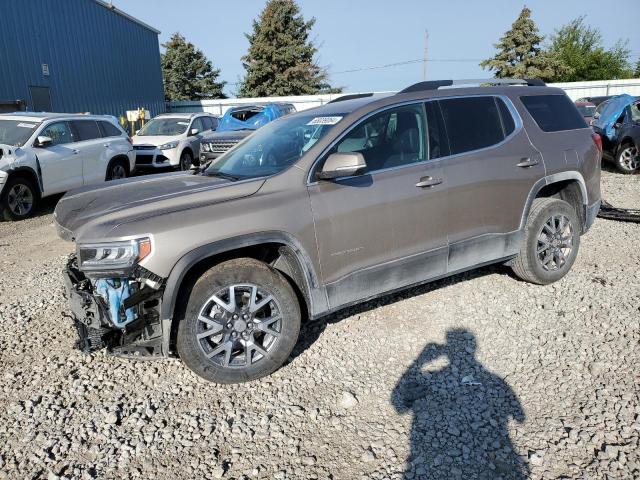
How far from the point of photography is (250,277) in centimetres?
316

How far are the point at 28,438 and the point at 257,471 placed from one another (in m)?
1.38

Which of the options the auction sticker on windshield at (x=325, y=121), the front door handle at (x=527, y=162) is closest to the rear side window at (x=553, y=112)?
the front door handle at (x=527, y=162)

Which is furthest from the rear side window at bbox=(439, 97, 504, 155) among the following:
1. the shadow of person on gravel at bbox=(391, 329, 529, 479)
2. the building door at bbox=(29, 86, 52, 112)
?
the building door at bbox=(29, 86, 52, 112)

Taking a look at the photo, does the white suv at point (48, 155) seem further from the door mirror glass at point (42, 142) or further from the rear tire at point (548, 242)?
the rear tire at point (548, 242)

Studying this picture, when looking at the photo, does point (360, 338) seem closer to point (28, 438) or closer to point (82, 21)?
point (28, 438)

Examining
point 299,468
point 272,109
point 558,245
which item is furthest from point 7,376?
point 272,109

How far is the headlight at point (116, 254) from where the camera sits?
2.86m

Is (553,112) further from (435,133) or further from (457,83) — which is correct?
(435,133)

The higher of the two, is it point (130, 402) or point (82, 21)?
point (82, 21)

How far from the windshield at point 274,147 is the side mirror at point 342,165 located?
0.29 metres

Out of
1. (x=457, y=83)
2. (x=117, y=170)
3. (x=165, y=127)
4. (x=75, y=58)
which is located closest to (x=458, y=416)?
(x=457, y=83)

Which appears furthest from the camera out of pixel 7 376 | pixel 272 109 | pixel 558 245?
pixel 272 109

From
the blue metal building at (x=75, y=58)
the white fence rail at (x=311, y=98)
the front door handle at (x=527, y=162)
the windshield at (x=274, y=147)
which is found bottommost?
the front door handle at (x=527, y=162)

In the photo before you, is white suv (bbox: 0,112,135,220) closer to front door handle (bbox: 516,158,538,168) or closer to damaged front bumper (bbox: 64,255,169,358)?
damaged front bumper (bbox: 64,255,169,358)
